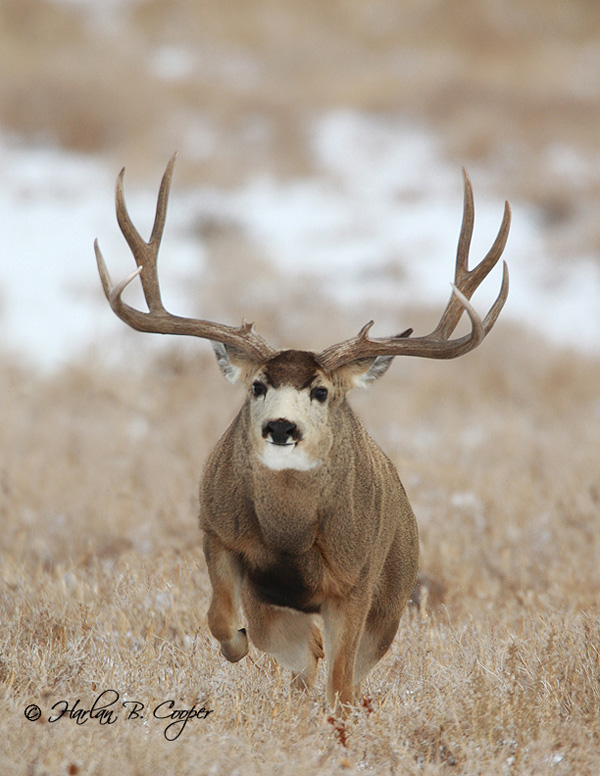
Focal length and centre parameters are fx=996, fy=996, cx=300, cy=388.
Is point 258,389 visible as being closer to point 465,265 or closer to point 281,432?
point 281,432

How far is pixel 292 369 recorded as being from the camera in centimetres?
367

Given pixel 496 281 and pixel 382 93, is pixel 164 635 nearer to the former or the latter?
pixel 496 281

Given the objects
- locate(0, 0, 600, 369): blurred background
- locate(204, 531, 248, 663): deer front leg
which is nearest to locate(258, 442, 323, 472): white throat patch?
locate(204, 531, 248, 663): deer front leg

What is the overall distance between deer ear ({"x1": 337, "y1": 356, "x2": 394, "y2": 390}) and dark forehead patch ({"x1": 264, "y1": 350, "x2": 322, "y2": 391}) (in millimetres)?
192

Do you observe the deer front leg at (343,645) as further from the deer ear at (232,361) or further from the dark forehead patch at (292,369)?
the deer ear at (232,361)

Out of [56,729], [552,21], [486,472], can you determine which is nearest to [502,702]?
[56,729]

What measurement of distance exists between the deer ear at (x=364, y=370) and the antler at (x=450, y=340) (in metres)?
0.06

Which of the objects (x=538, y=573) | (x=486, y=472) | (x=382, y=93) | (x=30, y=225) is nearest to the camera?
(x=538, y=573)

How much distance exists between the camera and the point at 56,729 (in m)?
3.12

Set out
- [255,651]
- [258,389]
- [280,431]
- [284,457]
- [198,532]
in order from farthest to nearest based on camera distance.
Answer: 1. [198,532]
2. [255,651]
3. [258,389]
4. [284,457]
5. [280,431]

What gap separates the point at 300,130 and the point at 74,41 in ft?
25.6

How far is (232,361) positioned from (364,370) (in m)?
0.52

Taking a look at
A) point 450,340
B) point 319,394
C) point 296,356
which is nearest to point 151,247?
point 296,356

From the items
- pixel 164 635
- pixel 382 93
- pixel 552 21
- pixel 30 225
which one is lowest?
pixel 164 635
